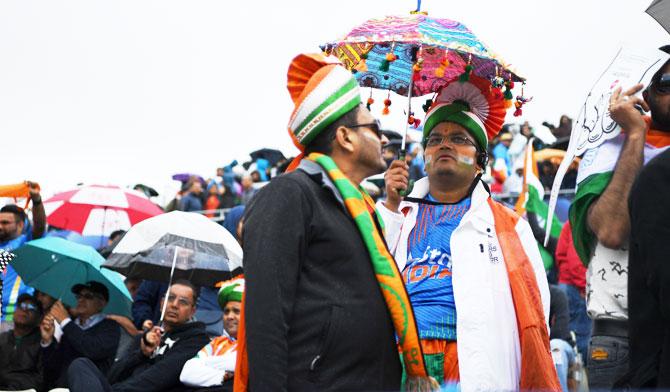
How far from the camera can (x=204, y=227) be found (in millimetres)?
8969

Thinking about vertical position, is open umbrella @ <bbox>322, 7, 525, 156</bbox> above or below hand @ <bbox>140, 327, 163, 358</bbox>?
above

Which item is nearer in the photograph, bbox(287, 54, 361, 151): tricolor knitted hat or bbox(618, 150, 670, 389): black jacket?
bbox(618, 150, 670, 389): black jacket

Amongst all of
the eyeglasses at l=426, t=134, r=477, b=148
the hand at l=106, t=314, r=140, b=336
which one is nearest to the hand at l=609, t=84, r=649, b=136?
the eyeglasses at l=426, t=134, r=477, b=148

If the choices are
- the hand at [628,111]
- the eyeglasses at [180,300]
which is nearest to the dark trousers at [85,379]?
the eyeglasses at [180,300]

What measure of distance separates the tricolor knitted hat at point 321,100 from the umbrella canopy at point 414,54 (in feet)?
3.65

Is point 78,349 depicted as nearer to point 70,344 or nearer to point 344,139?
point 70,344

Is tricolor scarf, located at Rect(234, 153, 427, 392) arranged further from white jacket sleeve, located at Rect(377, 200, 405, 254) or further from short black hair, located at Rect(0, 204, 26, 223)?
short black hair, located at Rect(0, 204, 26, 223)

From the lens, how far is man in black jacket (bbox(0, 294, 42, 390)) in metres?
8.42

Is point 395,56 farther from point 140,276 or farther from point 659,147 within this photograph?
point 140,276

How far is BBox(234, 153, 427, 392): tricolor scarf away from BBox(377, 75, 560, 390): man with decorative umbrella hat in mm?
981

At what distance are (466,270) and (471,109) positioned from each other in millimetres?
1022

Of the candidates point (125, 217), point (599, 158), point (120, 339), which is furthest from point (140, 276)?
point (599, 158)

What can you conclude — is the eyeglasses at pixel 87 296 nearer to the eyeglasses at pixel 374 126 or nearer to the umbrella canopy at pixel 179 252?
the umbrella canopy at pixel 179 252

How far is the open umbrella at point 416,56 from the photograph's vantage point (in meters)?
5.41
